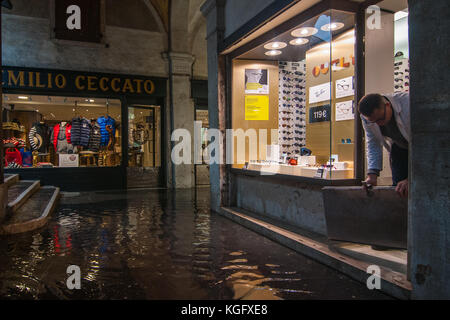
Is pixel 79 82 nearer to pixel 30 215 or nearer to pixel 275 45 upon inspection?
pixel 30 215

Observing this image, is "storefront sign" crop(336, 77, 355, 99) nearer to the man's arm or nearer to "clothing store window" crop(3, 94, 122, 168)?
the man's arm

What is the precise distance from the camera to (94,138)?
12.0 meters

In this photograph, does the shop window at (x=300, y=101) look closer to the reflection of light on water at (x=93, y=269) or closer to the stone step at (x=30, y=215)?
the reflection of light on water at (x=93, y=269)

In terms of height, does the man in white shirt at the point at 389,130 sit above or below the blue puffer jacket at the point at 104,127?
below

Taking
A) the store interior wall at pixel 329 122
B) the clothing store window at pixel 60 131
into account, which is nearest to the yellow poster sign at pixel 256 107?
the store interior wall at pixel 329 122

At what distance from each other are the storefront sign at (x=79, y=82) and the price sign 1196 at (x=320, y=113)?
778 centimetres

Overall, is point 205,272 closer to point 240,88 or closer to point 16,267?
point 16,267

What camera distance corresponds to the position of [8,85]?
10.7 metres

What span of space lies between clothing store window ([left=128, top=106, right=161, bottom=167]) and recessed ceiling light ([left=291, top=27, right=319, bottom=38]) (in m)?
8.13

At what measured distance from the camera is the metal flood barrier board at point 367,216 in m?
3.71

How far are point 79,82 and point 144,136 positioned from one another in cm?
285

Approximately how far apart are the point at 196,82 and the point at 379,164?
9.87 m

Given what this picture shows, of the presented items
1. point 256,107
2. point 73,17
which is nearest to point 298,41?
point 256,107

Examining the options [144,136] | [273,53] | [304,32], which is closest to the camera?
[304,32]
